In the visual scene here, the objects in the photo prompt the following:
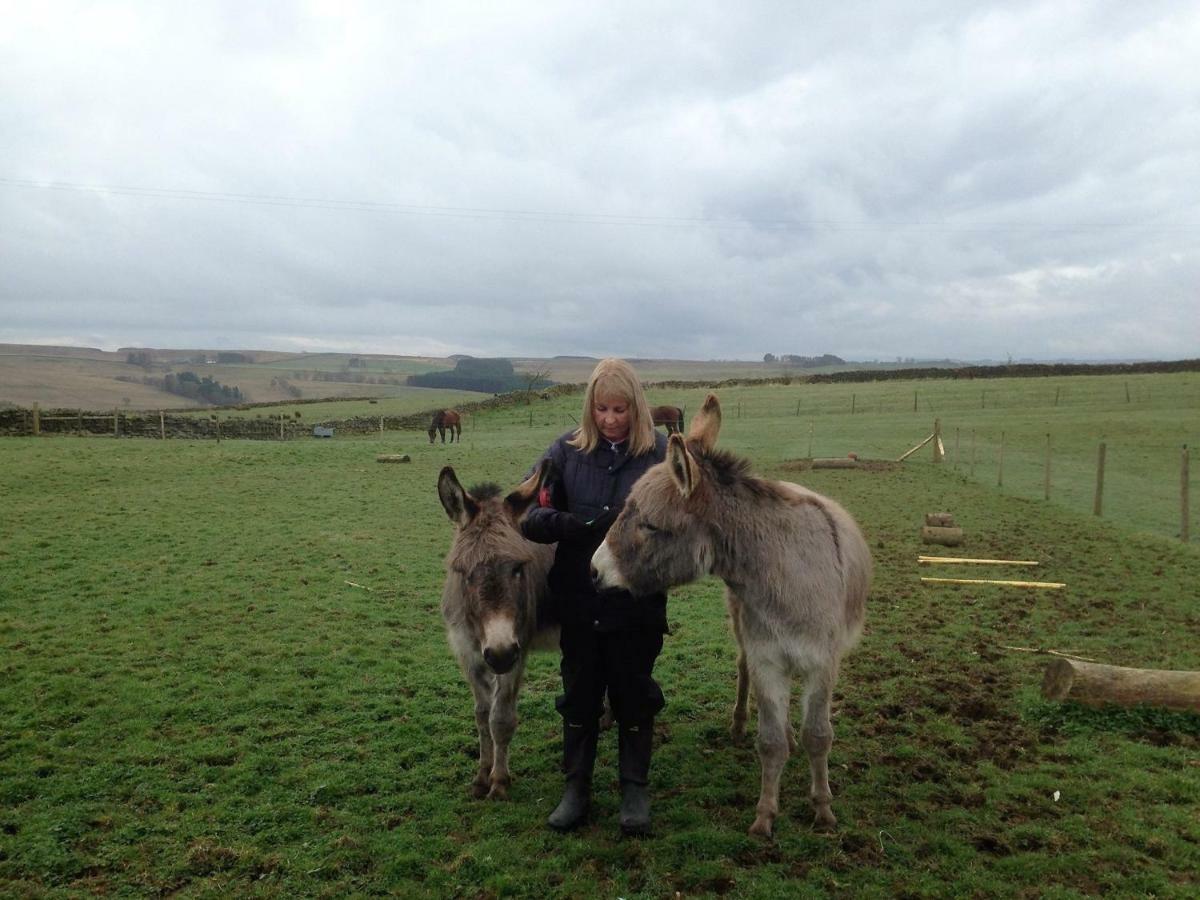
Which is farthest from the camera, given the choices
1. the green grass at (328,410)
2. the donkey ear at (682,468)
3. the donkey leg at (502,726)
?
the green grass at (328,410)

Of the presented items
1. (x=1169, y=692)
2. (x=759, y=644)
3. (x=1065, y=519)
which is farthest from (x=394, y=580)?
(x=1065, y=519)

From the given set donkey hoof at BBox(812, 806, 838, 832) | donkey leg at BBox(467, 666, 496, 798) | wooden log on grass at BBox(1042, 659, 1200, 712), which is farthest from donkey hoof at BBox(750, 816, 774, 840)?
wooden log on grass at BBox(1042, 659, 1200, 712)

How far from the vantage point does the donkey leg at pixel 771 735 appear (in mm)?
4391

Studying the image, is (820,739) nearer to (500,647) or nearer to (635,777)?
(635,777)

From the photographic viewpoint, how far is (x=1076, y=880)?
3893 mm

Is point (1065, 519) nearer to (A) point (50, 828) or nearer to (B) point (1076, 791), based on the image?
(B) point (1076, 791)

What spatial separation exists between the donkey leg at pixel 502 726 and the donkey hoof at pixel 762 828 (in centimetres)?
170

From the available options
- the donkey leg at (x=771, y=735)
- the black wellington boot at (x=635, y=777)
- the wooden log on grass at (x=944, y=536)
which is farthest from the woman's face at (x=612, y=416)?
the wooden log on grass at (x=944, y=536)

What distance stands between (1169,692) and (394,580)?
31.8 ft

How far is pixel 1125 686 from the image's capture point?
19.1 feet

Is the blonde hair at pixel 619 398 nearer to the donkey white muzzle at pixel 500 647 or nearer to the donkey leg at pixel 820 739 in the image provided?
the donkey white muzzle at pixel 500 647

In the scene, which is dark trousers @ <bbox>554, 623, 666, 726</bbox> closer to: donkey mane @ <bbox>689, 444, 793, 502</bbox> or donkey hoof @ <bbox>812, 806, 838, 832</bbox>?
donkey mane @ <bbox>689, 444, 793, 502</bbox>

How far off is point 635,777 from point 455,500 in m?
2.16

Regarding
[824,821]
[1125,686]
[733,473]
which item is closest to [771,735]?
[824,821]
